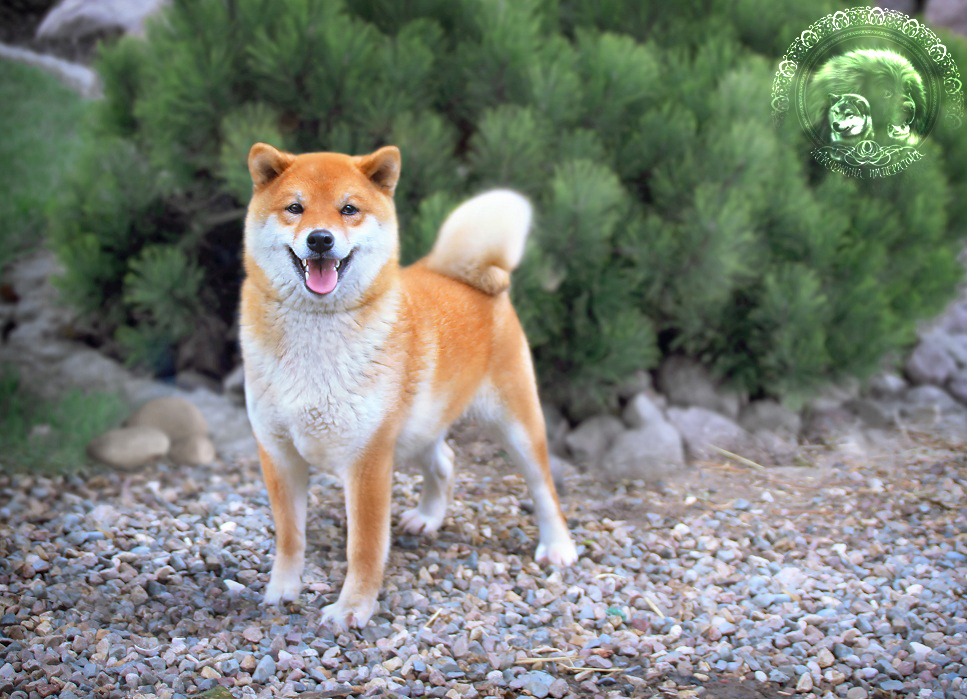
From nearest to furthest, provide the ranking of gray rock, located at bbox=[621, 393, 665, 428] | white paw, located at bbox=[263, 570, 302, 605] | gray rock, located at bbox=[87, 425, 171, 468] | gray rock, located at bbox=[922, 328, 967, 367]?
1. white paw, located at bbox=[263, 570, 302, 605]
2. gray rock, located at bbox=[87, 425, 171, 468]
3. gray rock, located at bbox=[621, 393, 665, 428]
4. gray rock, located at bbox=[922, 328, 967, 367]

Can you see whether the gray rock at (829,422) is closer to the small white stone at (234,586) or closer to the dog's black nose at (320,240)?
the small white stone at (234,586)

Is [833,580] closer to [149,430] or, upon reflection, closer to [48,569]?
[48,569]

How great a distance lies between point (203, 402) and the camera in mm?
4949

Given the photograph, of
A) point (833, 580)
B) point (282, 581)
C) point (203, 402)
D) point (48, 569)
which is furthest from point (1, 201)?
point (833, 580)

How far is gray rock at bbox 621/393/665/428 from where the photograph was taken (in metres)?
4.92

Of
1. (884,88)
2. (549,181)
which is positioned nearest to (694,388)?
(549,181)

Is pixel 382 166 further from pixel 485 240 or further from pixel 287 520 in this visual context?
pixel 287 520

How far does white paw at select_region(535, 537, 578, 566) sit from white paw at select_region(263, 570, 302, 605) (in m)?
0.91

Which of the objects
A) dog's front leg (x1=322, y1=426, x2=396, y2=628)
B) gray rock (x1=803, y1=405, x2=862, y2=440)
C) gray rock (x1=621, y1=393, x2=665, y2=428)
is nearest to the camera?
dog's front leg (x1=322, y1=426, x2=396, y2=628)

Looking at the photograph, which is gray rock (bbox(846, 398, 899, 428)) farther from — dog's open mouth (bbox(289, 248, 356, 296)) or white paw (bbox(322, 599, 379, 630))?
dog's open mouth (bbox(289, 248, 356, 296))

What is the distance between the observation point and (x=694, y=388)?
206 inches

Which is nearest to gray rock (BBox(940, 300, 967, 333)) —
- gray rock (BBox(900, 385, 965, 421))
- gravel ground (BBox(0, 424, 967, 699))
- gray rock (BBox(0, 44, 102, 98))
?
gray rock (BBox(900, 385, 965, 421))

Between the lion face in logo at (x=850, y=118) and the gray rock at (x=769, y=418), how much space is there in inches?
67.3

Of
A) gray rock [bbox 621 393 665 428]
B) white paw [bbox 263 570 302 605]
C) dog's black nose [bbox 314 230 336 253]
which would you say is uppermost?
dog's black nose [bbox 314 230 336 253]
